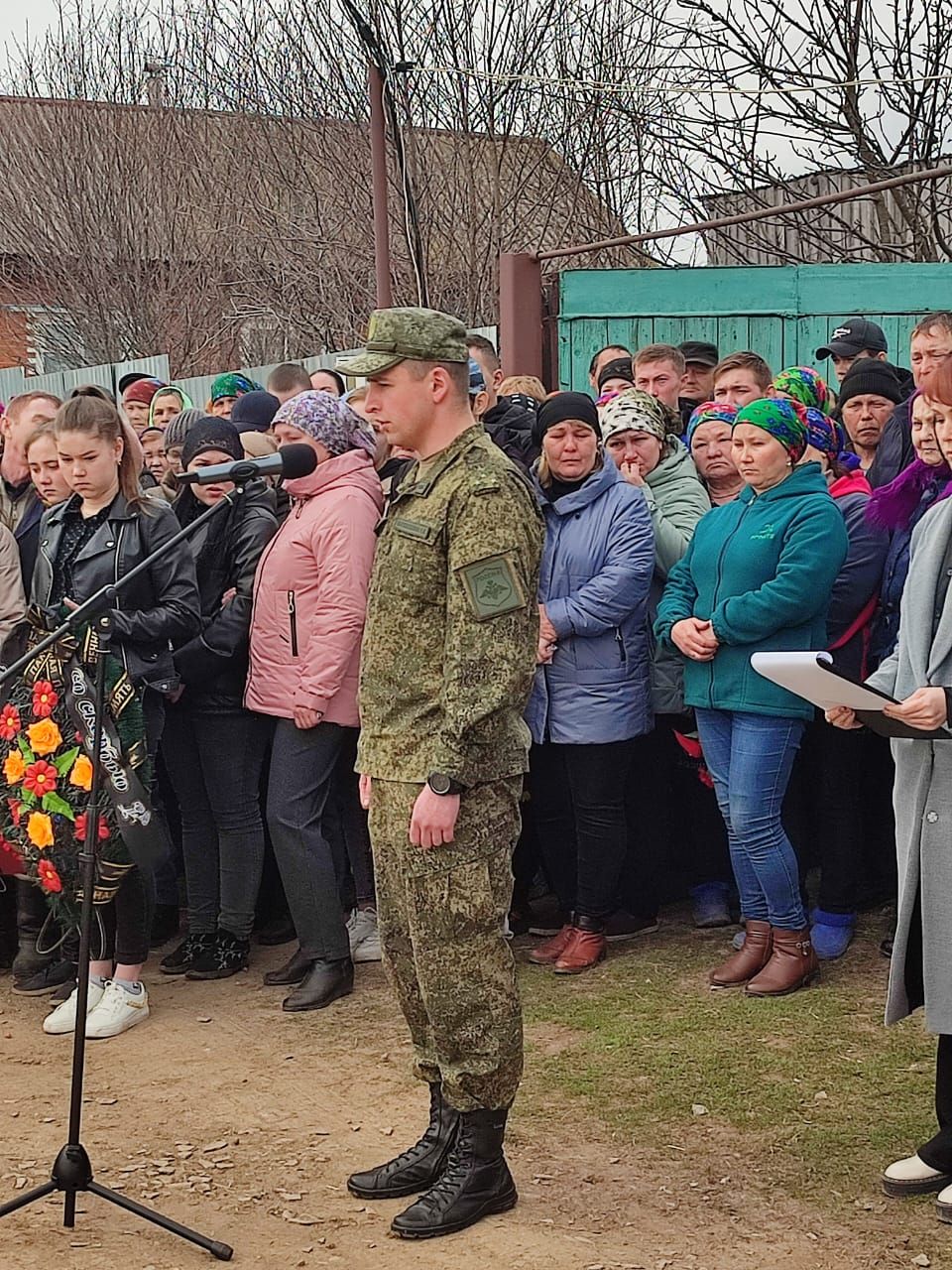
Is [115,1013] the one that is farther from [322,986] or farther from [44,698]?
[44,698]

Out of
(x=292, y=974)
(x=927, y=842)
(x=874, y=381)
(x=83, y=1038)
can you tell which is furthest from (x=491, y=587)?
(x=874, y=381)

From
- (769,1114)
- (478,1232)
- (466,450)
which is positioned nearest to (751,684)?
(769,1114)

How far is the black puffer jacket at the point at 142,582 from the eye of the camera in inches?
220

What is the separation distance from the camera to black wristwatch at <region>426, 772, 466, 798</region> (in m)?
3.83

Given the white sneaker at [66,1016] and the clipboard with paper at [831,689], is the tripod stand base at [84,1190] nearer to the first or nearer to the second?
the white sneaker at [66,1016]

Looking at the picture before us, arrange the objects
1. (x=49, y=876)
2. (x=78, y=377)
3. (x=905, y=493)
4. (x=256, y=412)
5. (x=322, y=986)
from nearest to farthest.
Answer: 1. (x=905, y=493)
2. (x=49, y=876)
3. (x=322, y=986)
4. (x=256, y=412)
5. (x=78, y=377)

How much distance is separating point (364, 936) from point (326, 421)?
2022mm

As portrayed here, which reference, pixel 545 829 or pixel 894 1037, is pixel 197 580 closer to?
pixel 545 829

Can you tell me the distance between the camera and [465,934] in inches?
156

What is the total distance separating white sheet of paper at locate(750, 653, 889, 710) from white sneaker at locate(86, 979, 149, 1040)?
3018mm

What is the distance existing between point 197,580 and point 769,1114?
117 inches

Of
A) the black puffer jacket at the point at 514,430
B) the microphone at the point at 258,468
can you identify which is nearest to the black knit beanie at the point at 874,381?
the black puffer jacket at the point at 514,430

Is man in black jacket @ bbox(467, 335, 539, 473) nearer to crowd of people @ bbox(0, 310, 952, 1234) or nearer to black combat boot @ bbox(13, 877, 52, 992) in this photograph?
crowd of people @ bbox(0, 310, 952, 1234)

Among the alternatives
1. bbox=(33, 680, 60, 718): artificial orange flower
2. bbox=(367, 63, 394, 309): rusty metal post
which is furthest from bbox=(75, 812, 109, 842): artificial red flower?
bbox=(367, 63, 394, 309): rusty metal post
